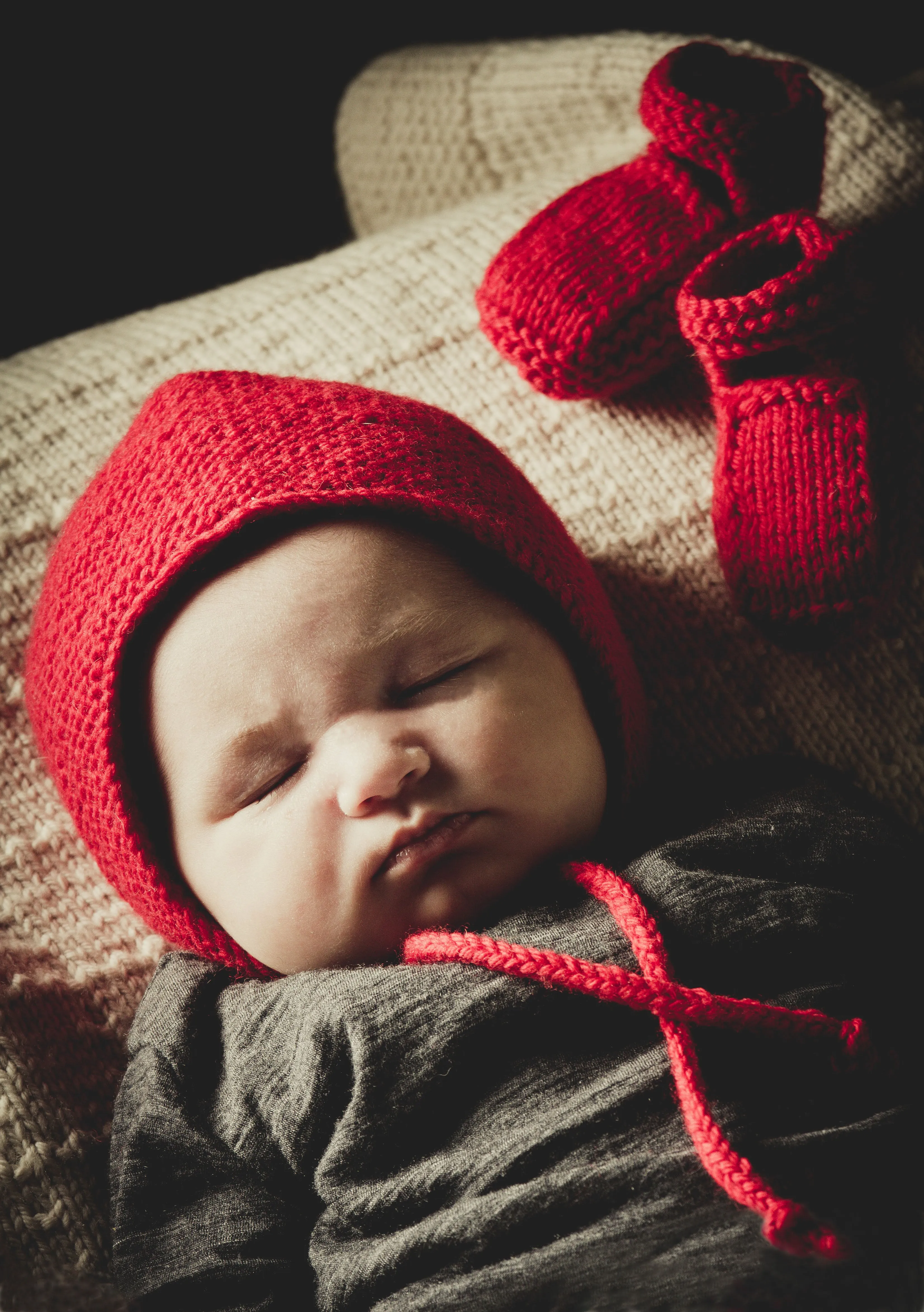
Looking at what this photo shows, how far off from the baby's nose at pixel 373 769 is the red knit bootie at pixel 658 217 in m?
0.42

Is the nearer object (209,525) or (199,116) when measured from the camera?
(209,525)

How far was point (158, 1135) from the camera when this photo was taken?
767 mm

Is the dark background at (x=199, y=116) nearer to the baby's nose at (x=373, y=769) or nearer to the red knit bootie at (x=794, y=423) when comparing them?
the red knit bootie at (x=794, y=423)

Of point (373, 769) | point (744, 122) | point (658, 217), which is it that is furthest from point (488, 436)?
point (373, 769)

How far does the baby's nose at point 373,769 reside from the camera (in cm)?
73

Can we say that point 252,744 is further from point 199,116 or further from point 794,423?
point 199,116

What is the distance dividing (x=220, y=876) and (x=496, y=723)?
0.77 ft

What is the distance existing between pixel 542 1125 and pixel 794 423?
58 centimetres

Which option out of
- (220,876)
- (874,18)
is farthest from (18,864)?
(874,18)

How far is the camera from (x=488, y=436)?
107 cm

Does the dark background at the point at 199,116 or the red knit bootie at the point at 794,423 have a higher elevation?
the dark background at the point at 199,116

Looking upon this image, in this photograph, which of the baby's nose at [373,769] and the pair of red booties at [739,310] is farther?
the pair of red booties at [739,310]

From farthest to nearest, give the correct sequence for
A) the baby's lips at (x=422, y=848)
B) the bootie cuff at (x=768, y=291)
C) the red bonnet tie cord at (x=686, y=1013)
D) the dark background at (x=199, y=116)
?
the dark background at (x=199, y=116), the bootie cuff at (x=768, y=291), the baby's lips at (x=422, y=848), the red bonnet tie cord at (x=686, y=1013)

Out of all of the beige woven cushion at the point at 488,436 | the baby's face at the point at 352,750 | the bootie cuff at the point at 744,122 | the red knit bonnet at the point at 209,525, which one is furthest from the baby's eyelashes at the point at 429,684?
the bootie cuff at the point at 744,122
